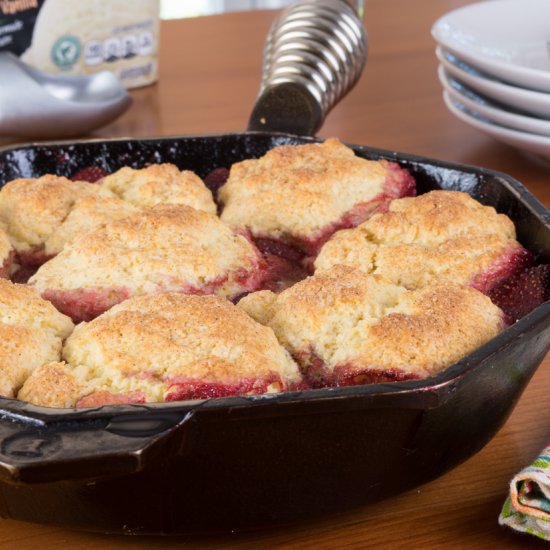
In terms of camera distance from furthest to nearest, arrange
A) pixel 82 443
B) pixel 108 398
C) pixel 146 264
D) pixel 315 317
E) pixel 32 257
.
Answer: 1. pixel 32 257
2. pixel 146 264
3. pixel 315 317
4. pixel 108 398
5. pixel 82 443

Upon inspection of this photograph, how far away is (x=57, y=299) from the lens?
1.05m

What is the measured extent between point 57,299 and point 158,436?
1.25ft

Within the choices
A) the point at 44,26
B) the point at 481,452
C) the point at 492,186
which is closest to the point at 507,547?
the point at 481,452

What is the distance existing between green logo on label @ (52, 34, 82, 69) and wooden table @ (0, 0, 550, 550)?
151 mm

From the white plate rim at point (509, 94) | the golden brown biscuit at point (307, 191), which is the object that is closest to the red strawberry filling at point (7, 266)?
the golden brown biscuit at point (307, 191)

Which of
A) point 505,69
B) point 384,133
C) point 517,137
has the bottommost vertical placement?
point 384,133

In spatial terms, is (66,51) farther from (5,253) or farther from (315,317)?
(315,317)

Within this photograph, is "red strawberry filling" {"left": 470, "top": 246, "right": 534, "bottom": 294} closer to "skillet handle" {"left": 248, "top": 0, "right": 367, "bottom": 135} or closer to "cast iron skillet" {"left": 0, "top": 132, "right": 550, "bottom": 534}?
"cast iron skillet" {"left": 0, "top": 132, "right": 550, "bottom": 534}

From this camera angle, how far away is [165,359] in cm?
87

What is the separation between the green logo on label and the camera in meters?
2.00

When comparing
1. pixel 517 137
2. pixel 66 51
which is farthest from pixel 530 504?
pixel 66 51

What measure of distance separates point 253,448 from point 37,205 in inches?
21.7

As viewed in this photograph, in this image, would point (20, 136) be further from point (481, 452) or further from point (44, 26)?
point (481, 452)

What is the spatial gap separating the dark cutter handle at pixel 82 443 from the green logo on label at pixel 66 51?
4.56 ft
